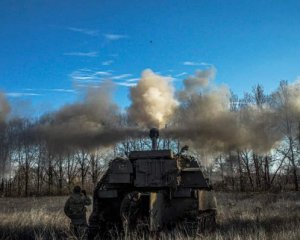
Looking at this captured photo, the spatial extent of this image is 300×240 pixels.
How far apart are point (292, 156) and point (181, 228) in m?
35.4

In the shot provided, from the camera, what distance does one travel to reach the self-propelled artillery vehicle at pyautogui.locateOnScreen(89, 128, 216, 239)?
1328 cm

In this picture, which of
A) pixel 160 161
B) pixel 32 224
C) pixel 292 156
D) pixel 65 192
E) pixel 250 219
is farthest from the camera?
pixel 65 192

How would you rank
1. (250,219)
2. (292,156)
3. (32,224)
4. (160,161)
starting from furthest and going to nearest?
1. (292,156)
2. (250,219)
3. (32,224)
4. (160,161)

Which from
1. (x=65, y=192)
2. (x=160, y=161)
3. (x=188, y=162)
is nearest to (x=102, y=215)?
(x=160, y=161)

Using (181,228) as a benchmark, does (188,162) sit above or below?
above

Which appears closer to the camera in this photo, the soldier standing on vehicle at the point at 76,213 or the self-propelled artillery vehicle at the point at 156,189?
the soldier standing on vehicle at the point at 76,213

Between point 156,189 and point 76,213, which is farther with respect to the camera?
point 156,189

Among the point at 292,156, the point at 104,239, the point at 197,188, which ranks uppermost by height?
the point at 292,156

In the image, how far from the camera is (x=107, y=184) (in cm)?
1377

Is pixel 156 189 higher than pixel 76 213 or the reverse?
higher

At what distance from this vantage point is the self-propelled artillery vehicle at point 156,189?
13.3 m

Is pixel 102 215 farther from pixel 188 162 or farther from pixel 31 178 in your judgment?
pixel 31 178

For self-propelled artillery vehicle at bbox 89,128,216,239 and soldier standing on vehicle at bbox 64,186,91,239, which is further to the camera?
self-propelled artillery vehicle at bbox 89,128,216,239

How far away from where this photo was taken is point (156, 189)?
13.7 metres
